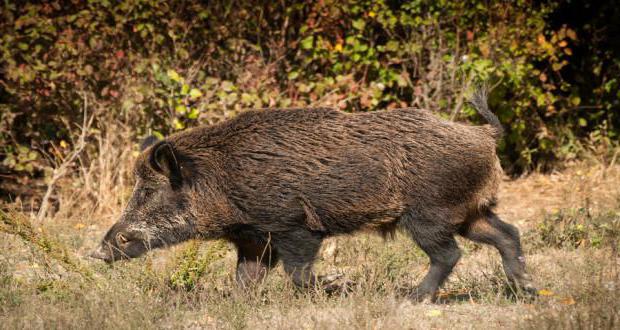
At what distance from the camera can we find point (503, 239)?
554 centimetres

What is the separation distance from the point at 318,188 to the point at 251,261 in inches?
31.4

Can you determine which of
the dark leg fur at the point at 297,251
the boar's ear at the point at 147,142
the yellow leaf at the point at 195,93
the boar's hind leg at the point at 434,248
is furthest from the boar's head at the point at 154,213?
the yellow leaf at the point at 195,93

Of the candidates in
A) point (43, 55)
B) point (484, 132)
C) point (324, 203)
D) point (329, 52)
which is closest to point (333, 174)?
point (324, 203)

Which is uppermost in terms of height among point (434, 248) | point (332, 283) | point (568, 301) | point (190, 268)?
point (568, 301)

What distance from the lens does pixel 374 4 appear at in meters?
8.70

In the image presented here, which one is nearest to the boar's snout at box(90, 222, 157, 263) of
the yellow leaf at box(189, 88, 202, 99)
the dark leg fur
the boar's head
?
the boar's head

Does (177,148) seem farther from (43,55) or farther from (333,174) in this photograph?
(43,55)

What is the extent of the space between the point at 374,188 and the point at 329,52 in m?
3.66

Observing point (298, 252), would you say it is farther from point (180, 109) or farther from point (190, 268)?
point (180, 109)

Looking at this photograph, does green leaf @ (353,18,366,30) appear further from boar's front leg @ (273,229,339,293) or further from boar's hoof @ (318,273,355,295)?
boar's front leg @ (273,229,339,293)

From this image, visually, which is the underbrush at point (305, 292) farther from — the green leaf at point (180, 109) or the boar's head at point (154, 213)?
the green leaf at point (180, 109)

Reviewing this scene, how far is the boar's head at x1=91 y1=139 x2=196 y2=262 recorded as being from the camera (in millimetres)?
5520

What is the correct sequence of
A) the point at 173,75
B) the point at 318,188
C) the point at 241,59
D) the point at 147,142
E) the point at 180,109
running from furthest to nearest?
the point at 241,59
the point at 180,109
the point at 173,75
the point at 147,142
the point at 318,188

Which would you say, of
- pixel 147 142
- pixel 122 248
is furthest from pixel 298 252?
pixel 147 142
